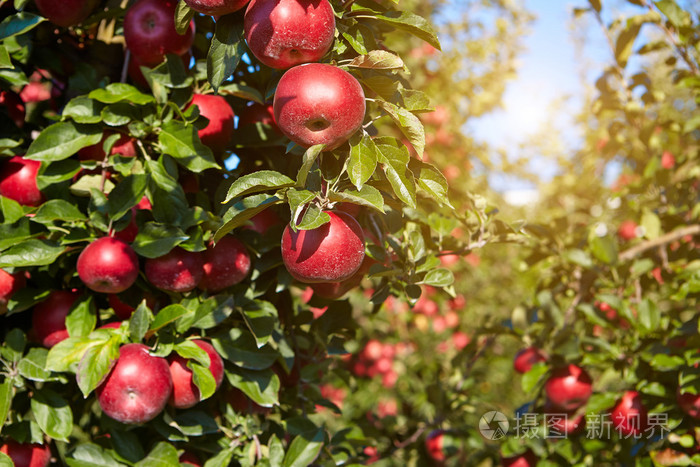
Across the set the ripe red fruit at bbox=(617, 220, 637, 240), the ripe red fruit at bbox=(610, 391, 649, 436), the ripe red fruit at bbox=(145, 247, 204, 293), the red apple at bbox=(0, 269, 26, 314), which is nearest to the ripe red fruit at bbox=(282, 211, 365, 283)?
the ripe red fruit at bbox=(145, 247, 204, 293)

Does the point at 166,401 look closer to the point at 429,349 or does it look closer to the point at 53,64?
the point at 53,64

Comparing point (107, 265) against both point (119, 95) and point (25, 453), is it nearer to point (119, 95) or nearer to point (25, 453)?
point (119, 95)

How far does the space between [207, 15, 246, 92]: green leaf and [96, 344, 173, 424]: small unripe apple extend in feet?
1.66

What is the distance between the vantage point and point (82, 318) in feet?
3.49

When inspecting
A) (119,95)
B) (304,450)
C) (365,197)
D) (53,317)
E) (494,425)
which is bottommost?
(494,425)

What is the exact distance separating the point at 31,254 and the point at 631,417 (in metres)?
1.60

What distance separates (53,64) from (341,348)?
95cm

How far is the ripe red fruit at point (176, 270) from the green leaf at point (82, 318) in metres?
0.15

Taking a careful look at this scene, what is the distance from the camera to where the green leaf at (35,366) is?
103 centimetres

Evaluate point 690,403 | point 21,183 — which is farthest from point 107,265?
point 690,403

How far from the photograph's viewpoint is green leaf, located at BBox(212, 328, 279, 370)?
1076mm

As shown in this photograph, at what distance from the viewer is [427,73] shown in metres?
4.00

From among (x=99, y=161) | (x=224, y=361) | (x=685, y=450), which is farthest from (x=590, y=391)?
(x=99, y=161)

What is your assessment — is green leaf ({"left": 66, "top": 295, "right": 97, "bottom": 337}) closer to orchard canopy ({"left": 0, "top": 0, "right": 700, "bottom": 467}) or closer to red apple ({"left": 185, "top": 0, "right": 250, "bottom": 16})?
orchard canopy ({"left": 0, "top": 0, "right": 700, "bottom": 467})
